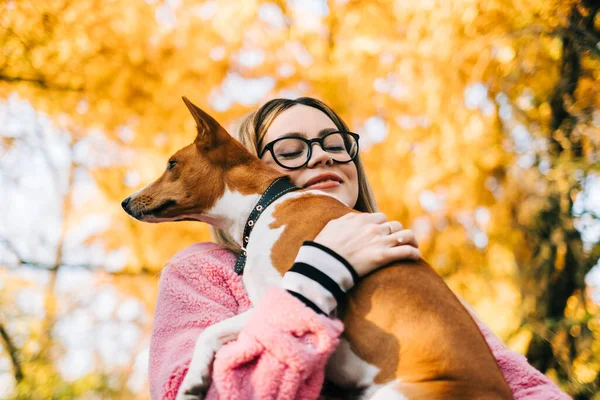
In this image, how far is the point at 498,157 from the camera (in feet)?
13.1

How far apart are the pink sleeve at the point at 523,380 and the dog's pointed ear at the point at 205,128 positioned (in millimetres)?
1356

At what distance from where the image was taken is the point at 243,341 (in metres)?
1.31

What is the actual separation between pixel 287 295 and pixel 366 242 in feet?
1.07

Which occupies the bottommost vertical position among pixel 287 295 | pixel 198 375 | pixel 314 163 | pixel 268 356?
pixel 198 375

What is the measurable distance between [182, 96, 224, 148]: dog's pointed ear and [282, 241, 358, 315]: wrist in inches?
36.6

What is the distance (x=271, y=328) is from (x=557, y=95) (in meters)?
3.64

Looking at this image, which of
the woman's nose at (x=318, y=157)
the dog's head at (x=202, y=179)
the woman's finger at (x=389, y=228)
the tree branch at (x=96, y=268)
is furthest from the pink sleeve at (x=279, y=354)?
the tree branch at (x=96, y=268)

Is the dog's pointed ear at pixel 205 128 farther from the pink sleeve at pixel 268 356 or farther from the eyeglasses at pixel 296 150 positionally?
the pink sleeve at pixel 268 356

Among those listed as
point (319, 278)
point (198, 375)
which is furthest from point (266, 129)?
point (198, 375)

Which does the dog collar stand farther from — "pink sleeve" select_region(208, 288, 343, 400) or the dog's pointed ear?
"pink sleeve" select_region(208, 288, 343, 400)

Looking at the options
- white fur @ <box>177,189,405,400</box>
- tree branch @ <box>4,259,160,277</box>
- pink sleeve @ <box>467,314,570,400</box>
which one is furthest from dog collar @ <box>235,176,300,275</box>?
tree branch @ <box>4,259,160,277</box>

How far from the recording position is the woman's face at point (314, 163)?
2.23 m

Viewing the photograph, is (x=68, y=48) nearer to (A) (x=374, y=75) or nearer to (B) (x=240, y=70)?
(B) (x=240, y=70)

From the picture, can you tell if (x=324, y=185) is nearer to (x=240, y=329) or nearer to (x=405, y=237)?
(x=405, y=237)
